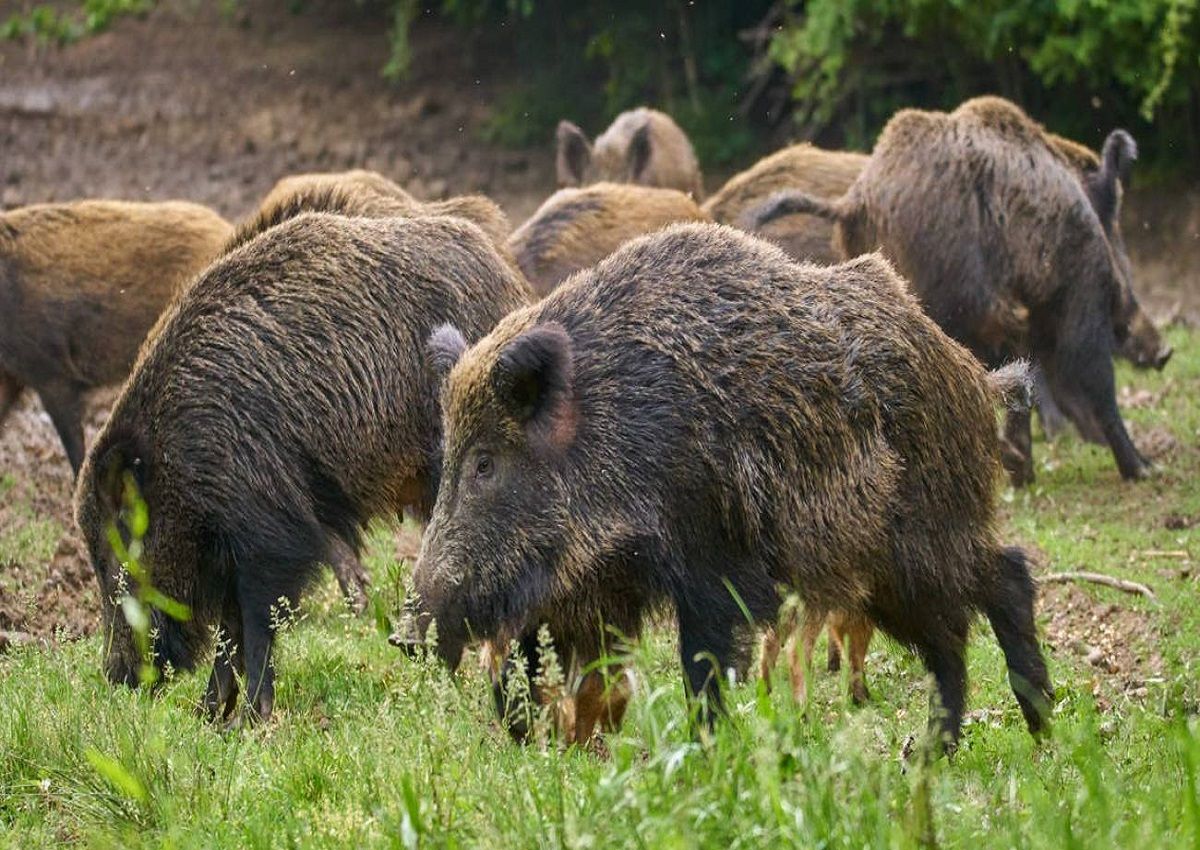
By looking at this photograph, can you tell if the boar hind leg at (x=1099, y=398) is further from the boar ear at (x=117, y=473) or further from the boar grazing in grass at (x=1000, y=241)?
the boar ear at (x=117, y=473)

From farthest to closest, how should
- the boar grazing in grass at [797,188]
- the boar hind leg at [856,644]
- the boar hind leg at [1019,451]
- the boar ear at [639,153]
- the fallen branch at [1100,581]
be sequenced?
the boar ear at [639,153]
the boar grazing in grass at [797,188]
the boar hind leg at [1019,451]
the fallen branch at [1100,581]
the boar hind leg at [856,644]

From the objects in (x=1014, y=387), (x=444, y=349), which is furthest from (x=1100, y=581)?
(x=444, y=349)

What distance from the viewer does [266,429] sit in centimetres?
621

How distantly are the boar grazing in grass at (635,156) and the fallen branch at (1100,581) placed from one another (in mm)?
5933

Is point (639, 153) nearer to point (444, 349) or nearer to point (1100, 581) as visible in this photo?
point (1100, 581)

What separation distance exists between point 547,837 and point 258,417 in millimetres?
2671

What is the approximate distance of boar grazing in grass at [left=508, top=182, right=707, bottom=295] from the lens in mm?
9734

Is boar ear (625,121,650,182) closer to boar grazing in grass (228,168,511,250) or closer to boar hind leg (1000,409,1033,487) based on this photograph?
boar hind leg (1000,409,1033,487)

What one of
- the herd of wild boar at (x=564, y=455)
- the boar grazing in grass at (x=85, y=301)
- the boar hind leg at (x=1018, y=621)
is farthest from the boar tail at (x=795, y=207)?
the boar hind leg at (x=1018, y=621)

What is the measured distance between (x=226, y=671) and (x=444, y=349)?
54.5 inches

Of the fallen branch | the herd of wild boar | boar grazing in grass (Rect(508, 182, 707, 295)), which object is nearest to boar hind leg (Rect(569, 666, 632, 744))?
the herd of wild boar

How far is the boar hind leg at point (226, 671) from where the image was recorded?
6254mm

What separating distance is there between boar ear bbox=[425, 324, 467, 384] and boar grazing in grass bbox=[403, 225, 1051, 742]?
0.69 ft

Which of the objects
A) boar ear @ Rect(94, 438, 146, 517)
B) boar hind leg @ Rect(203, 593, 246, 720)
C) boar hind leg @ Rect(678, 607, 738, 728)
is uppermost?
boar ear @ Rect(94, 438, 146, 517)
